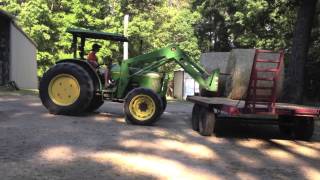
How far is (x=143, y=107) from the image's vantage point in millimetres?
12922

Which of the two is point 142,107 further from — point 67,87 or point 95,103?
point 95,103

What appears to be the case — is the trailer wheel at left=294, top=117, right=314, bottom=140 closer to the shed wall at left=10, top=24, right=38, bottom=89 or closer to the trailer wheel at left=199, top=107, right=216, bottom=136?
the trailer wheel at left=199, top=107, right=216, bottom=136

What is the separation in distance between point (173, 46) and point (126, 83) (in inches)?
63.3

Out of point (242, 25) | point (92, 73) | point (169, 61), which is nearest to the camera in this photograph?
point (169, 61)

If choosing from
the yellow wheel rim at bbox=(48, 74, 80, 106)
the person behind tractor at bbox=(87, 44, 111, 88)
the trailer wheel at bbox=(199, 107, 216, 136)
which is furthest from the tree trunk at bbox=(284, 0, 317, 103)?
the yellow wheel rim at bbox=(48, 74, 80, 106)

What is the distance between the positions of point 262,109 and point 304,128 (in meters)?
1.59

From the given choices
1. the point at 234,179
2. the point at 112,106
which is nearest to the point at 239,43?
the point at 112,106

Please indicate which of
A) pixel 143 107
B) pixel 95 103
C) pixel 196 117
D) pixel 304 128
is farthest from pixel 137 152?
pixel 95 103

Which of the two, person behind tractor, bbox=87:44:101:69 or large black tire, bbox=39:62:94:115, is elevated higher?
person behind tractor, bbox=87:44:101:69

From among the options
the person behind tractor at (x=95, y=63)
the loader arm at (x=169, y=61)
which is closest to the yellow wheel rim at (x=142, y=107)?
the loader arm at (x=169, y=61)

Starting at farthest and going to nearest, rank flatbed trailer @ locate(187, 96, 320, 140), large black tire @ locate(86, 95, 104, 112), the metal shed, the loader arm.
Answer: the metal shed < large black tire @ locate(86, 95, 104, 112) < the loader arm < flatbed trailer @ locate(187, 96, 320, 140)

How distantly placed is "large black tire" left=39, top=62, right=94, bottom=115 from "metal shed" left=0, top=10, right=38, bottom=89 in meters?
13.8

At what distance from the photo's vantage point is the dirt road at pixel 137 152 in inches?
314

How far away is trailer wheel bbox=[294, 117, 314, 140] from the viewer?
1204 cm
